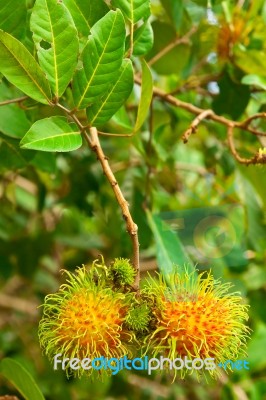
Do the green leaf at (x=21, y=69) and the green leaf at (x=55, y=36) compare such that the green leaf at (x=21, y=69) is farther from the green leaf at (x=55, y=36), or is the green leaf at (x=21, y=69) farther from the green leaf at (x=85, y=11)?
the green leaf at (x=85, y=11)

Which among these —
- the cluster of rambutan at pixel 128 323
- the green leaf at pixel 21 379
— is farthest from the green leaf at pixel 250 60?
the green leaf at pixel 21 379

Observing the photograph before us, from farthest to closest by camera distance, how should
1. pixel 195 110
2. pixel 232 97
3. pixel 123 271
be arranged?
pixel 232 97
pixel 195 110
pixel 123 271

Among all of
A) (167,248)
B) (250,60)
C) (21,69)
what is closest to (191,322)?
(167,248)

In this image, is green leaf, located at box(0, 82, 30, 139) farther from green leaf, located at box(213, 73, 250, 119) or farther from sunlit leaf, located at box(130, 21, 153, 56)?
green leaf, located at box(213, 73, 250, 119)

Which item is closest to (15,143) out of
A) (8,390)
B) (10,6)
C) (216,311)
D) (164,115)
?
(10,6)
